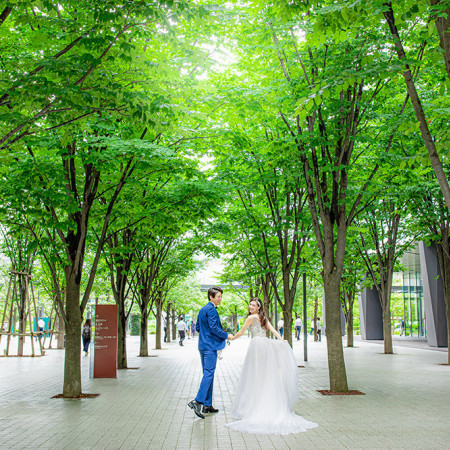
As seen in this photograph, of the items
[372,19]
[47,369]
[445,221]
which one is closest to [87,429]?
[372,19]

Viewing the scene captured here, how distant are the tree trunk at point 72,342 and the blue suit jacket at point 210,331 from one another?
3.69 m

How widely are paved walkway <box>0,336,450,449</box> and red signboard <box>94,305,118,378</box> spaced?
1.82 feet

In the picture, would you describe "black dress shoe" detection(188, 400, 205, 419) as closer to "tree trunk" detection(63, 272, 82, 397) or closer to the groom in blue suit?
the groom in blue suit

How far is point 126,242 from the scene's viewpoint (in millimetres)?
17562

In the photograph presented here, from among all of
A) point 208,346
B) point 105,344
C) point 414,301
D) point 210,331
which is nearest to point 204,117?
point 210,331

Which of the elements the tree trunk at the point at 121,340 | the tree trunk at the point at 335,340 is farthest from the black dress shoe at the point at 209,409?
the tree trunk at the point at 121,340

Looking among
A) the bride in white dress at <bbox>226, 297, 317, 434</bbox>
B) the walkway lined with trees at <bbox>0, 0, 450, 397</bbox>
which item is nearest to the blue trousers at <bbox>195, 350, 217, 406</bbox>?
the bride in white dress at <bbox>226, 297, 317, 434</bbox>

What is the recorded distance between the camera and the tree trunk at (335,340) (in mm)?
11344

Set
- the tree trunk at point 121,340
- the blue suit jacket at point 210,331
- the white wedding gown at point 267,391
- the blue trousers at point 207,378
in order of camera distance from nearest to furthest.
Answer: the white wedding gown at point 267,391 → the blue trousers at point 207,378 → the blue suit jacket at point 210,331 → the tree trunk at point 121,340

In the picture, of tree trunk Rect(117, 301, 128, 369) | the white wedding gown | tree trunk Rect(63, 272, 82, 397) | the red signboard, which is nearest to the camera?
the white wedding gown

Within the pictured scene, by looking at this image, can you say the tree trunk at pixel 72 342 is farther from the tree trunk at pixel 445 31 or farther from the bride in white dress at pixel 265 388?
the tree trunk at pixel 445 31

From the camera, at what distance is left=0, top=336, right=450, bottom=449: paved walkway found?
22.5 ft

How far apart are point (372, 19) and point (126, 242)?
12256 millimetres

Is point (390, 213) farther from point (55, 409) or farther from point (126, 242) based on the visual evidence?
point (55, 409)
